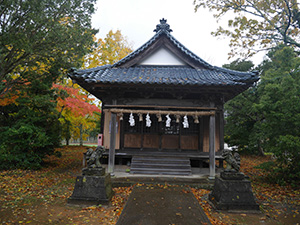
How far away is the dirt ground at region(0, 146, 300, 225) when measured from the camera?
5054 millimetres

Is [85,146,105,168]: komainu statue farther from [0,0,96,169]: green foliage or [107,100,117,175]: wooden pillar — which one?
[0,0,96,169]: green foliage

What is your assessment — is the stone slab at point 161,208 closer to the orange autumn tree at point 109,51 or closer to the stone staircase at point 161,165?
the stone staircase at point 161,165

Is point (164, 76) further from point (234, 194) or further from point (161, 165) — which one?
point (234, 194)

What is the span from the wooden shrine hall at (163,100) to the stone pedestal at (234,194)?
8.93 ft

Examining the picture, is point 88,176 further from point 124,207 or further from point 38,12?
point 38,12

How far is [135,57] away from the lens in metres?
11.0

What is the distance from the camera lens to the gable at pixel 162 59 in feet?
36.9

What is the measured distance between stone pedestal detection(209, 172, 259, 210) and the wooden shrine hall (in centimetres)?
272

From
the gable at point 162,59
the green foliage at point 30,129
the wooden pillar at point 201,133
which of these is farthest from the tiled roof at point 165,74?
the green foliage at point 30,129

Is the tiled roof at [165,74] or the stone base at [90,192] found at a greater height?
the tiled roof at [165,74]

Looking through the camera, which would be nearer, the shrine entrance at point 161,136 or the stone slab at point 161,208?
the stone slab at point 161,208

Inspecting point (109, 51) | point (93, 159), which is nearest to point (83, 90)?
point (109, 51)

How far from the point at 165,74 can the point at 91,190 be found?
262 inches

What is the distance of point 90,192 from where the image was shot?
240 inches
